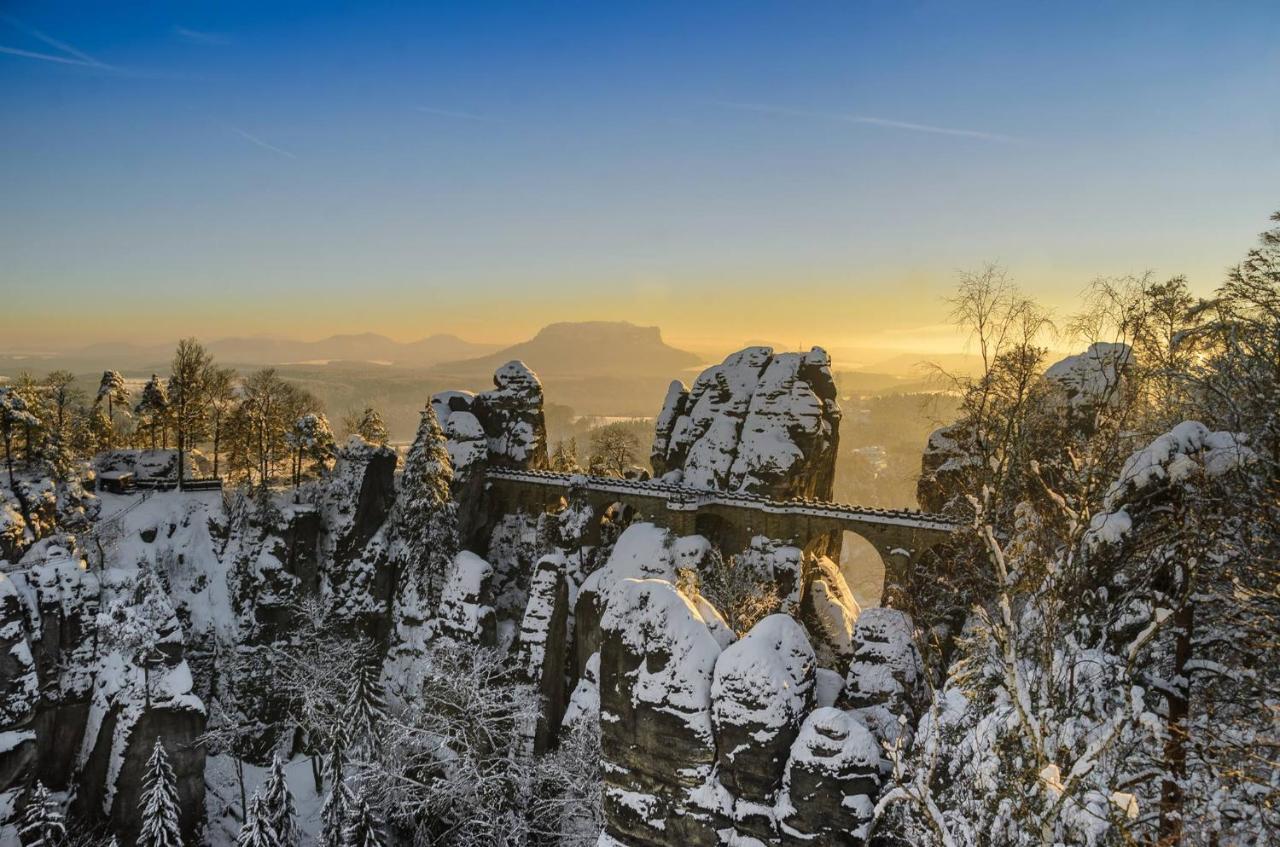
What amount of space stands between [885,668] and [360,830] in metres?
20.3

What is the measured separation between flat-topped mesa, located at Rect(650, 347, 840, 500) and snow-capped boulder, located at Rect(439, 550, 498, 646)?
13.4 m

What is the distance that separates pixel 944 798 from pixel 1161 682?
6.17 metres

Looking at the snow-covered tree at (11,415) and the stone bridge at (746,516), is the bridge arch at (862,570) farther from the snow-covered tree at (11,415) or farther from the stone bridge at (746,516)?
the snow-covered tree at (11,415)

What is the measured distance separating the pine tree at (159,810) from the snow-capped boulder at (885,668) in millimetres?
26335

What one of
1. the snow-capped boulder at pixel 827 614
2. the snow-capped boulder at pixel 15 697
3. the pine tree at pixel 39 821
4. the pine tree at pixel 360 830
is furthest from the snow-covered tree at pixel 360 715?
the snow-capped boulder at pixel 827 614

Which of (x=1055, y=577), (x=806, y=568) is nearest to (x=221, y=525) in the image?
(x=806, y=568)

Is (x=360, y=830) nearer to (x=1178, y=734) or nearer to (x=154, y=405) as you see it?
(x=1178, y=734)

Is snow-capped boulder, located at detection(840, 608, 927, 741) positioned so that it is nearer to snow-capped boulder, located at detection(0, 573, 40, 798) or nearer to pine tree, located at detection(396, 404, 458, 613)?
pine tree, located at detection(396, 404, 458, 613)

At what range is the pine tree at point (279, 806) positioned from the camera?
25.5 m

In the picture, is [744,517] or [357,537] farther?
[357,537]

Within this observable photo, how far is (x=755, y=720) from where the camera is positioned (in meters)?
16.8

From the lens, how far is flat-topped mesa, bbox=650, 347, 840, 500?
1494 inches

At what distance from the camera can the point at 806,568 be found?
36.6 metres

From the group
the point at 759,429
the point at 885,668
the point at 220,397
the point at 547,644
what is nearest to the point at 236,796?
the point at 547,644
